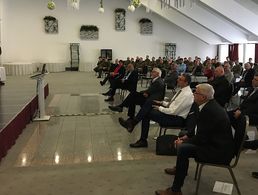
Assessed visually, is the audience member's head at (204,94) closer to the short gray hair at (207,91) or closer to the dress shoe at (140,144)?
the short gray hair at (207,91)

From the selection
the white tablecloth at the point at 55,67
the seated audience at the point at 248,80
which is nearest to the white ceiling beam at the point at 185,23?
the white tablecloth at the point at 55,67

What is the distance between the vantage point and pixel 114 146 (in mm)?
4715

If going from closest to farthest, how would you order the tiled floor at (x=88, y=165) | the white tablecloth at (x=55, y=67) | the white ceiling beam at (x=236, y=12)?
the tiled floor at (x=88, y=165) < the white ceiling beam at (x=236, y=12) < the white tablecloth at (x=55, y=67)

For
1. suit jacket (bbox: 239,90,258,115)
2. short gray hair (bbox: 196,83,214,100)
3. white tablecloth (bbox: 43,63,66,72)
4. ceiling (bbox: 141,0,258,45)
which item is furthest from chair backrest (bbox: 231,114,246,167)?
white tablecloth (bbox: 43,63,66,72)

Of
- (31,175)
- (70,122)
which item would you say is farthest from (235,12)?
(31,175)

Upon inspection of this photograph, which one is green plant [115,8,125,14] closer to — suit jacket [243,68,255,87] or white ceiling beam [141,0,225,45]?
white ceiling beam [141,0,225,45]

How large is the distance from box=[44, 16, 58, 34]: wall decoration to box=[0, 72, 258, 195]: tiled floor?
14.6 meters

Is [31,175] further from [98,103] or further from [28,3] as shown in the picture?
[28,3]

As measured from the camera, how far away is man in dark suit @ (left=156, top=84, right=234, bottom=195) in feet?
9.20

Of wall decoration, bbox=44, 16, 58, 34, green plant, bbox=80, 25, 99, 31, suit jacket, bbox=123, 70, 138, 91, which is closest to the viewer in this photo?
suit jacket, bbox=123, 70, 138, 91

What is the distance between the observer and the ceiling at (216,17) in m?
12.8

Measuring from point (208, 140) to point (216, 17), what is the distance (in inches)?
615

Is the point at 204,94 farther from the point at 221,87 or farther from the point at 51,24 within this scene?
the point at 51,24

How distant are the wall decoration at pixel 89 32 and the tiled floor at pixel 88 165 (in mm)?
14677
